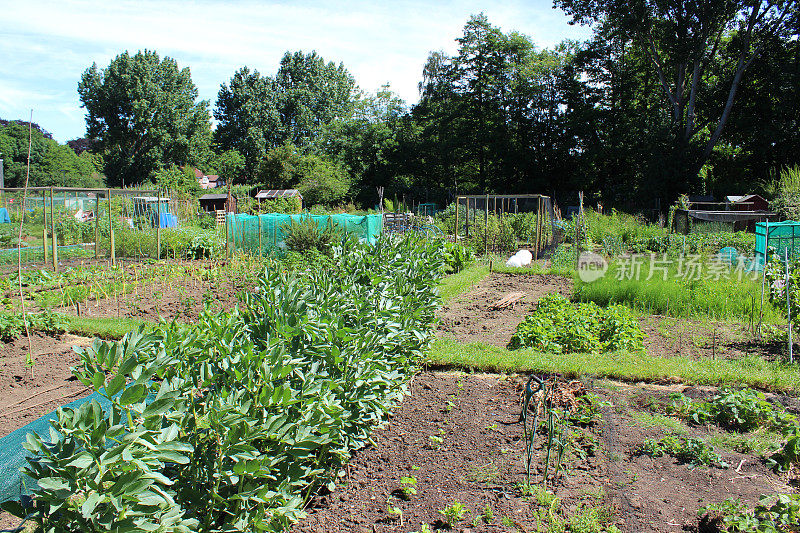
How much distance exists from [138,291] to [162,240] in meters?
5.41

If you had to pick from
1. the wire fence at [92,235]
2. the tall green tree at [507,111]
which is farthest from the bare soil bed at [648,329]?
the tall green tree at [507,111]

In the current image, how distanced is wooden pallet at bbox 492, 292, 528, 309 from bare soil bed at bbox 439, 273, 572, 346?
0.06 metres

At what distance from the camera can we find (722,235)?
1695cm

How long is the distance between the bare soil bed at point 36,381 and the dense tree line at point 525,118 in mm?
29919

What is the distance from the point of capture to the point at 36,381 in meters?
5.31

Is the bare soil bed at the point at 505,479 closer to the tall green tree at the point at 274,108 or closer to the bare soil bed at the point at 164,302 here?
the bare soil bed at the point at 164,302

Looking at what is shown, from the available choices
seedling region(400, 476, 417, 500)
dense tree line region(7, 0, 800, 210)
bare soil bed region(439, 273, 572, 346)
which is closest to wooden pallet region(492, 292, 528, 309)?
bare soil bed region(439, 273, 572, 346)

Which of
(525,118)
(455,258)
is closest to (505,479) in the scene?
(455,258)

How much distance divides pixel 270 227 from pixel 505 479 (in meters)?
13.6

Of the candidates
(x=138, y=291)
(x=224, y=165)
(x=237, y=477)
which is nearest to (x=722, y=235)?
(x=138, y=291)

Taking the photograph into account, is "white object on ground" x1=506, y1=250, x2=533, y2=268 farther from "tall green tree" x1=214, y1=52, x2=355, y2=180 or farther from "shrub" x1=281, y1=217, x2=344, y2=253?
"tall green tree" x1=214, y1=52, x2=355, y2=180

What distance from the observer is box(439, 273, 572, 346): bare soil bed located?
301 inches

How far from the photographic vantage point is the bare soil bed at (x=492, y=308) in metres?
7.66

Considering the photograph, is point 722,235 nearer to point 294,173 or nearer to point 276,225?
point 276,225
